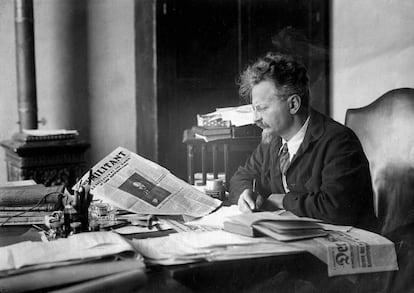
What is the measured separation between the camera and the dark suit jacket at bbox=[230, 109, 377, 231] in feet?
4.93

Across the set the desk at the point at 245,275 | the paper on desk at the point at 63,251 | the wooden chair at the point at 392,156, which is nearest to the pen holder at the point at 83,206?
the paper on desk at the point at 63,251

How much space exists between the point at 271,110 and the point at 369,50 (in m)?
0.73

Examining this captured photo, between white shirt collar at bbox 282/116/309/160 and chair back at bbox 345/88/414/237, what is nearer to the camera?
chair back at bbox 345/88/414/237

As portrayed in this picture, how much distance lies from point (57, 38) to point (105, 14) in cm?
32

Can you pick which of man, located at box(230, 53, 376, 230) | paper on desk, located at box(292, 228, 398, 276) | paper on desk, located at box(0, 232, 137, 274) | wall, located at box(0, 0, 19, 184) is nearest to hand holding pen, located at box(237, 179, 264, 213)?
man, located at box(230, 53, 376, 230)

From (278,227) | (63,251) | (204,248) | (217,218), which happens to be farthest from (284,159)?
(63,251)

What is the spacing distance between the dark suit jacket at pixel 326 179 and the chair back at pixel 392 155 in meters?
0.12

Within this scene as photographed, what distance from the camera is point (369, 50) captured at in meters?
2.24

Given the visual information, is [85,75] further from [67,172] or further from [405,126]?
[405,126]

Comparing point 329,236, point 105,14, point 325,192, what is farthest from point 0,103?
point 329,236

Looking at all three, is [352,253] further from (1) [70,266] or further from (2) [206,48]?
(2) [206,48]

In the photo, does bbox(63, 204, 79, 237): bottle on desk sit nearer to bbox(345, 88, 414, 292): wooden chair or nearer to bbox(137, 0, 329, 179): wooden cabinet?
bbox(345, 88, 414, 292): wooden chair

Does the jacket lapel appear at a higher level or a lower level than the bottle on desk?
higher

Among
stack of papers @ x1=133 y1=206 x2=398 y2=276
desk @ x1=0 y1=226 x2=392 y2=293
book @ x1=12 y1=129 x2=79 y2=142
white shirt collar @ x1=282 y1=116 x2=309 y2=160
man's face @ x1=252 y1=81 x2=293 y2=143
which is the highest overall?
man's face @ x1=252 y1=81 x2=293 y2=143
